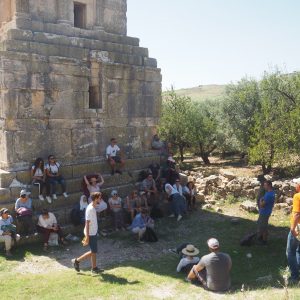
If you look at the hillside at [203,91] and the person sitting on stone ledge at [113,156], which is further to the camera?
the hillside at [203,91]

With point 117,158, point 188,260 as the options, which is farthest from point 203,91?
point 188,260

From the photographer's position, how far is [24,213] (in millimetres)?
10047

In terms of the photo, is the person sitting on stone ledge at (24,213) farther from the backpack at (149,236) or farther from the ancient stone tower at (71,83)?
the backpack at (149,236)

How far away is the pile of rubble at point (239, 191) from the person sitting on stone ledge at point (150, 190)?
7.51ft

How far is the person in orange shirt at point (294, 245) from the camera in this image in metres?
7.26

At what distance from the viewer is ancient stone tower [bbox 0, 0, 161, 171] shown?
11336 mm

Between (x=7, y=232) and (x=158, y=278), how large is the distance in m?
3.88

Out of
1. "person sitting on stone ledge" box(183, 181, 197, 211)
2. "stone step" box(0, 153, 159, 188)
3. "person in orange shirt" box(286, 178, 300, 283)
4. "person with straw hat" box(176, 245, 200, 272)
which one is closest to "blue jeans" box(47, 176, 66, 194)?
"stone step" box(0, 153, 159, 188)

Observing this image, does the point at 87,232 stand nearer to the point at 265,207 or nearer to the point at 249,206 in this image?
the point at 265,207

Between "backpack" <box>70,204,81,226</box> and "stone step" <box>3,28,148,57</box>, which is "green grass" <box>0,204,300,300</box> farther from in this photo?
"stone step" <box>3,28,148,57</box>

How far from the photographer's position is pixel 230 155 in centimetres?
3053

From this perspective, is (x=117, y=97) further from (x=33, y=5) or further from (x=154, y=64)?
(x=33, y=5)

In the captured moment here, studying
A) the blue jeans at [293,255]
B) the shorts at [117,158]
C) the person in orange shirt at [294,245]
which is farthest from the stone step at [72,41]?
the blue jeans at [293,255]

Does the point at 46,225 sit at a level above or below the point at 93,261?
above
